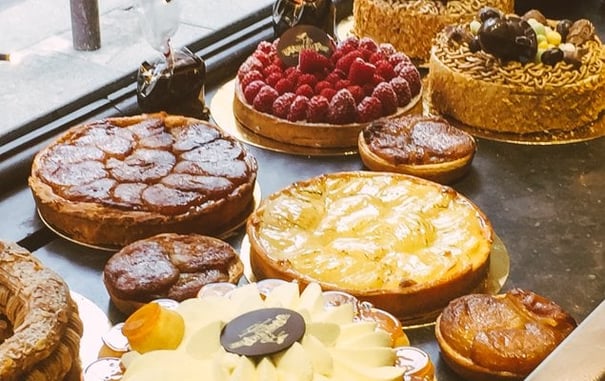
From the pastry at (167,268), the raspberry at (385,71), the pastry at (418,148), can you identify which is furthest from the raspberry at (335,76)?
the pastry at (167,268)

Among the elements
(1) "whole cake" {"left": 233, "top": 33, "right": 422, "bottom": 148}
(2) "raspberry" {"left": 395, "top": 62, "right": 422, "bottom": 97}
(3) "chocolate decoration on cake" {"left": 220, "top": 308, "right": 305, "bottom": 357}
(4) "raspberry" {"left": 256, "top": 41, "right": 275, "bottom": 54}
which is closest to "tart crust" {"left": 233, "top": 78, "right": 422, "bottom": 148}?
(1) "whole cake" {"left": 233, "top": 33, "right": 422, "bottom": 148}

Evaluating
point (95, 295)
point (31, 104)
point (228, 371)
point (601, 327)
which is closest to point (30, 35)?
point (31, 104)

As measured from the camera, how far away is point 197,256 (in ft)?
6.63

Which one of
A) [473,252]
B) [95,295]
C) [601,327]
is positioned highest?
[601,327]

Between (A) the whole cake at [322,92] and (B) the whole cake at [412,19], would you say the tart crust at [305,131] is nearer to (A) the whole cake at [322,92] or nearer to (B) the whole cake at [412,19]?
(A) the whole cake at [322,92]

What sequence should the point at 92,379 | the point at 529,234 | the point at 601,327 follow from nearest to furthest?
the point at 601,327
the point at 92,379
the point at 529,234

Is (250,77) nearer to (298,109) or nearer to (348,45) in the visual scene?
(298,109)

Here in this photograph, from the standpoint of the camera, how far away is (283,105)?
265 centimetres

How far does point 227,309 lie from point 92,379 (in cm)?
26

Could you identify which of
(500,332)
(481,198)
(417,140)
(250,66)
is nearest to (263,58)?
(250,66)

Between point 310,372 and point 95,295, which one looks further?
point 95,295

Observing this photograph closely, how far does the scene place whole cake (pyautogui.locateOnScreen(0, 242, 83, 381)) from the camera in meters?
1.48

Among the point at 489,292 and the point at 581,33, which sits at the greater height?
the point at 581,33

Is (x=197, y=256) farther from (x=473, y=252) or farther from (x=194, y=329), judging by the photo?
(x=473, y=252)
